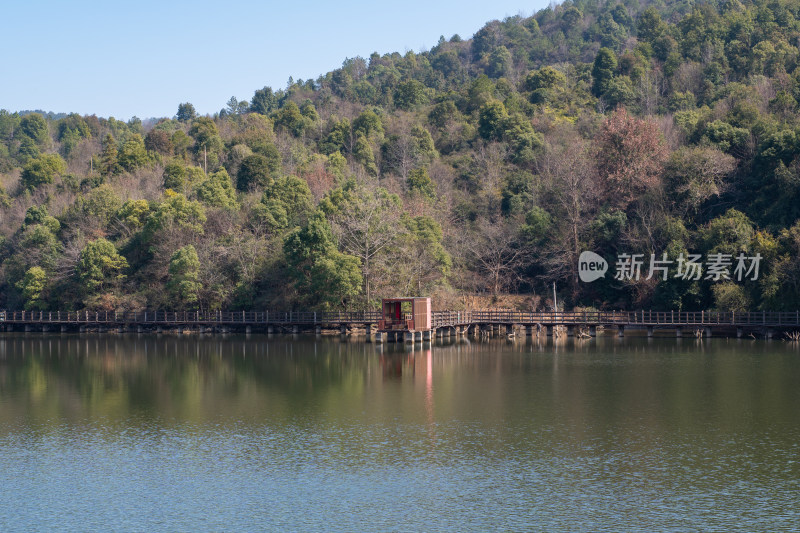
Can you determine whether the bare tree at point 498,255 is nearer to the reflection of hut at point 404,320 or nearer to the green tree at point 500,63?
the reflection of hut at point 404,320

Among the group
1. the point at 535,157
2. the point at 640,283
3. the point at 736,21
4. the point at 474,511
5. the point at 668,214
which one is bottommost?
the point at 474,511

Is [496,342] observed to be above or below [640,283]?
below

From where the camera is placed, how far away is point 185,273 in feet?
202

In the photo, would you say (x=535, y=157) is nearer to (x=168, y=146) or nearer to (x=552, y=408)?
(x=168, y=146)

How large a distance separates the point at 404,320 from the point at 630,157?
78.5ft

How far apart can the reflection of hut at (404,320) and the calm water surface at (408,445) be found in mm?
7836

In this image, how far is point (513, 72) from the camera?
13012 cm

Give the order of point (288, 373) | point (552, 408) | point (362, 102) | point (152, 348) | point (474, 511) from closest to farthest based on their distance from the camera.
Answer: point (474, 511) → point (552, 408) → point (288, 373) → point (152, 348) → point (362, 102)

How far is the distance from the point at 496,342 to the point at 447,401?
73.0 feet

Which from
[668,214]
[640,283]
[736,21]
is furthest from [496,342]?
[736,21]

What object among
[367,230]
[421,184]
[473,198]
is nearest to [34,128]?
[421,184]

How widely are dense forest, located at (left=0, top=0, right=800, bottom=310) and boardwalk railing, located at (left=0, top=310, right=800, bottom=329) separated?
88cm

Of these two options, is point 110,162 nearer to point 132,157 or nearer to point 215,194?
point 132,157

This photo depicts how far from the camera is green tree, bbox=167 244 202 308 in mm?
61062
